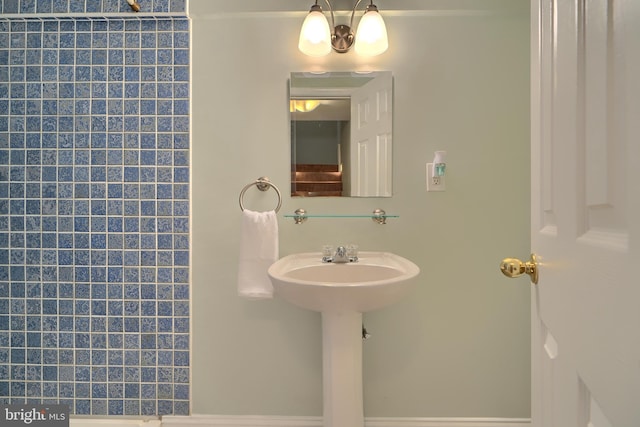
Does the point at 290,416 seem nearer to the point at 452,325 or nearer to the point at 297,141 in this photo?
the point at 452,325

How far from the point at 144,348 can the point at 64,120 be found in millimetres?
1088

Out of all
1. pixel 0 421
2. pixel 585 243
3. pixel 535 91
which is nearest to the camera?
pixel 585 243

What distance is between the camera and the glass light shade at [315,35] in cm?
143

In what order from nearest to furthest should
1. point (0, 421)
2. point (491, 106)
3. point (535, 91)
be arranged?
point (535, 91) < point (0, 421) < point (491, 106)

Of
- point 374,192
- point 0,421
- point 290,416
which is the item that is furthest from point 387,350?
point 0,421

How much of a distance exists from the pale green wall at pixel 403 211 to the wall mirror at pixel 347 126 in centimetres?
5

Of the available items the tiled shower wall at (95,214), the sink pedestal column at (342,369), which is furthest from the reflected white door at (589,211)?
the tiled shower wall at (95,214)

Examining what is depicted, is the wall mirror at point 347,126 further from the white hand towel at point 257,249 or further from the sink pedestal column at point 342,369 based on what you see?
the sink pedestal column at point 342,369

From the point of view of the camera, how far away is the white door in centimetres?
152

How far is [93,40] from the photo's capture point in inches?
60.9

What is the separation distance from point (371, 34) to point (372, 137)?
42 centimetres

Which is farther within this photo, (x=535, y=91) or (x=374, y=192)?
(x=374, y=192)

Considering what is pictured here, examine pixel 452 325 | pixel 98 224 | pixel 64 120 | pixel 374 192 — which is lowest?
pixel 452 325

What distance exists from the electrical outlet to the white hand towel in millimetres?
702
